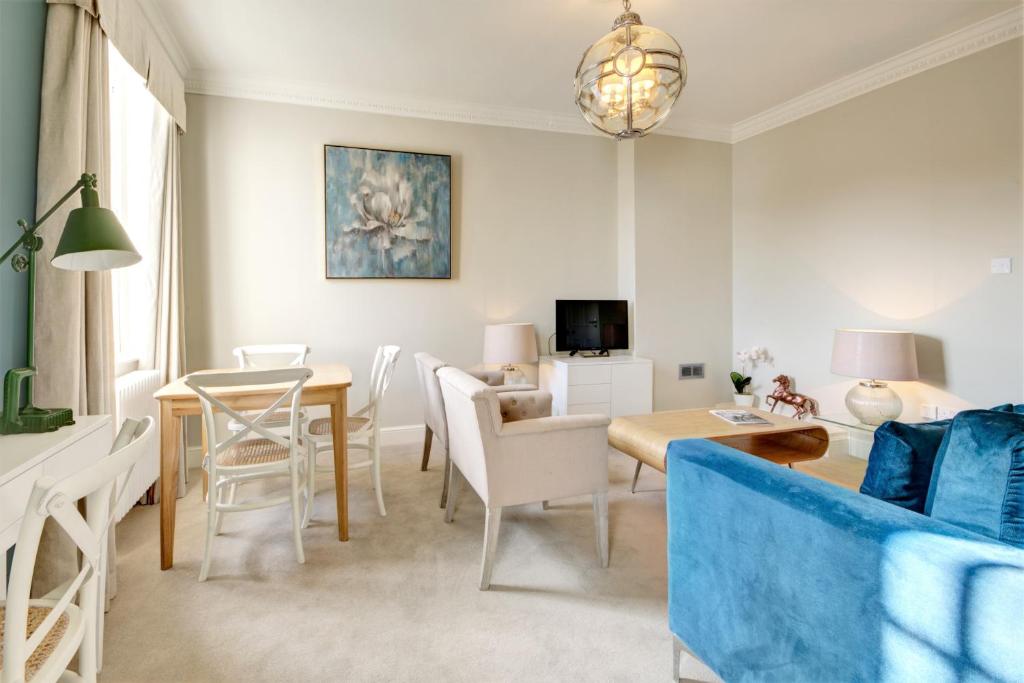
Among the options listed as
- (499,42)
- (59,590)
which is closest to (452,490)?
(59,590)

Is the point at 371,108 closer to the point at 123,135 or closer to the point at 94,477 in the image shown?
the point at 123,135

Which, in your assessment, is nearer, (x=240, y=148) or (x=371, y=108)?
(x=240, y=148)

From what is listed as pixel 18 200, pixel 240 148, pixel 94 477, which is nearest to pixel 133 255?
pixel 18 200

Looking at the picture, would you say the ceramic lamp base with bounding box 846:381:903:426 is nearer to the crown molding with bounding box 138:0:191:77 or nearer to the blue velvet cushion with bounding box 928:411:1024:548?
the blue velvet cushion with bounding box 928:411:1024:548

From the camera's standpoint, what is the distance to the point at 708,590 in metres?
1.31

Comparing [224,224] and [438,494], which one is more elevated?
[224,224]

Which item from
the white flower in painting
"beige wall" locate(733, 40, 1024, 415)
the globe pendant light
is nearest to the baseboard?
the white flower in painting

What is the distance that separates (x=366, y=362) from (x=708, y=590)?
3081 millimetres

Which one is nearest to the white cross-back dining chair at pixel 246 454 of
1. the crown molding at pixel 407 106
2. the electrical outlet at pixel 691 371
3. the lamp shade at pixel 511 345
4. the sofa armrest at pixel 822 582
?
the sofa armrest at pixel 822 582

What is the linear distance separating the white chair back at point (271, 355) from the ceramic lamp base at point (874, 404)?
3.67 meters

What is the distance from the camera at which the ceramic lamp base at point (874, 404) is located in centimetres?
310

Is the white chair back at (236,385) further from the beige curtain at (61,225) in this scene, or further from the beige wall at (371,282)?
the beige wall at (371,282)

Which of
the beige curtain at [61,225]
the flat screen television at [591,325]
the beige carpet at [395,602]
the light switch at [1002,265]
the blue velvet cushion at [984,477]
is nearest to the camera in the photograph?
the blue velvet cushion at [984,477]

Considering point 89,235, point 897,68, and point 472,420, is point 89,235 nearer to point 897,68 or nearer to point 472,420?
point 472,420
